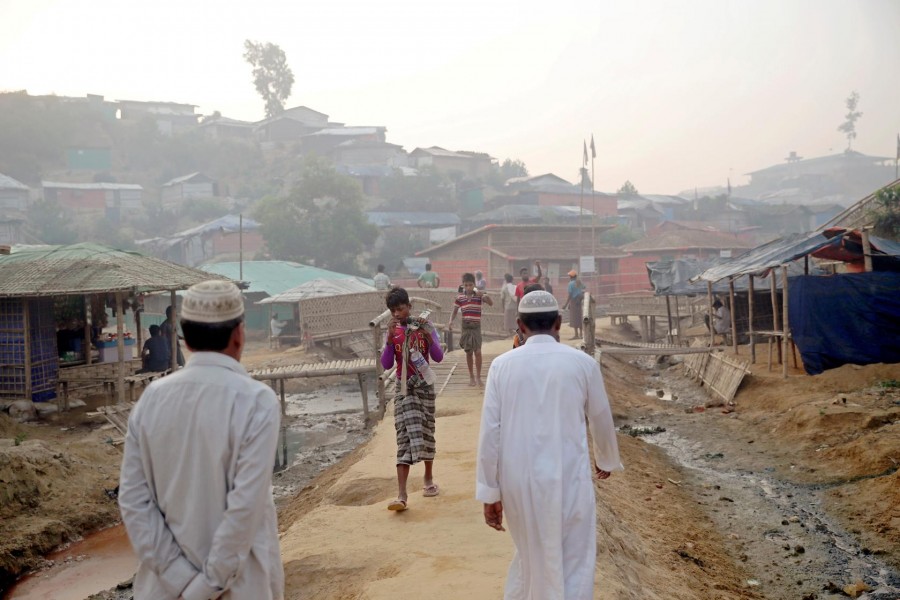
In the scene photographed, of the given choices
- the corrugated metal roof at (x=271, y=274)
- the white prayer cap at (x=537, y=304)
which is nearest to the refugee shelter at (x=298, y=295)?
the corrugated metal roof at (x=271, y=274)

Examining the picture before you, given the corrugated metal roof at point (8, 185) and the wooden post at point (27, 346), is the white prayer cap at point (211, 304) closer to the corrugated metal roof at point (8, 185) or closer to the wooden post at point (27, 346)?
the wooden post at point (27, 346)

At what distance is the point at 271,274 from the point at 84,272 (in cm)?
1739

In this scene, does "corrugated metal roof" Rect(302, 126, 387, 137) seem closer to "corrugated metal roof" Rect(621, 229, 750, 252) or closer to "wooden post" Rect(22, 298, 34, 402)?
"corrugated metal roof" Rect(621, 229, 750, 252)

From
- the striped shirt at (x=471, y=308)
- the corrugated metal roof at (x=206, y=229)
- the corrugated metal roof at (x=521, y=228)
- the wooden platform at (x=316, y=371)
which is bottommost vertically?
the wooden platform at (x=316, y=371)

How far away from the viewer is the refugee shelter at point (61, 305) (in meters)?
13.4

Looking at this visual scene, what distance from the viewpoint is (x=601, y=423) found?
149 inches

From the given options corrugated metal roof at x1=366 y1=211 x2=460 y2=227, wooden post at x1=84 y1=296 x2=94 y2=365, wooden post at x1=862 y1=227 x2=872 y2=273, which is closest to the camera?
wooden post at x1=862 y1=227 x2=872 y2=273

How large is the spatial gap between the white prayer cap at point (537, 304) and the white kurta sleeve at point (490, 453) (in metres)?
0.40

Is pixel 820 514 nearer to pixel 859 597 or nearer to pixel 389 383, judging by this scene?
pixel 859 597

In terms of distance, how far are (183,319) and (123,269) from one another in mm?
12436

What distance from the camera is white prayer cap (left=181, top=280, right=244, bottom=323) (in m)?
2.67

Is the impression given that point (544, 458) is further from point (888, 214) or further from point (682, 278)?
point (682, 278)

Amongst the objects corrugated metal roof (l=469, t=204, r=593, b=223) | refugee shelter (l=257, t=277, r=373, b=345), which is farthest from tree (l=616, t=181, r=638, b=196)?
refugee shelter (l=257, t=277, r=373, b=345)

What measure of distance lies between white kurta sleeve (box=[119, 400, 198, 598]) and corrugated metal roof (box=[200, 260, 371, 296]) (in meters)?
26.7
